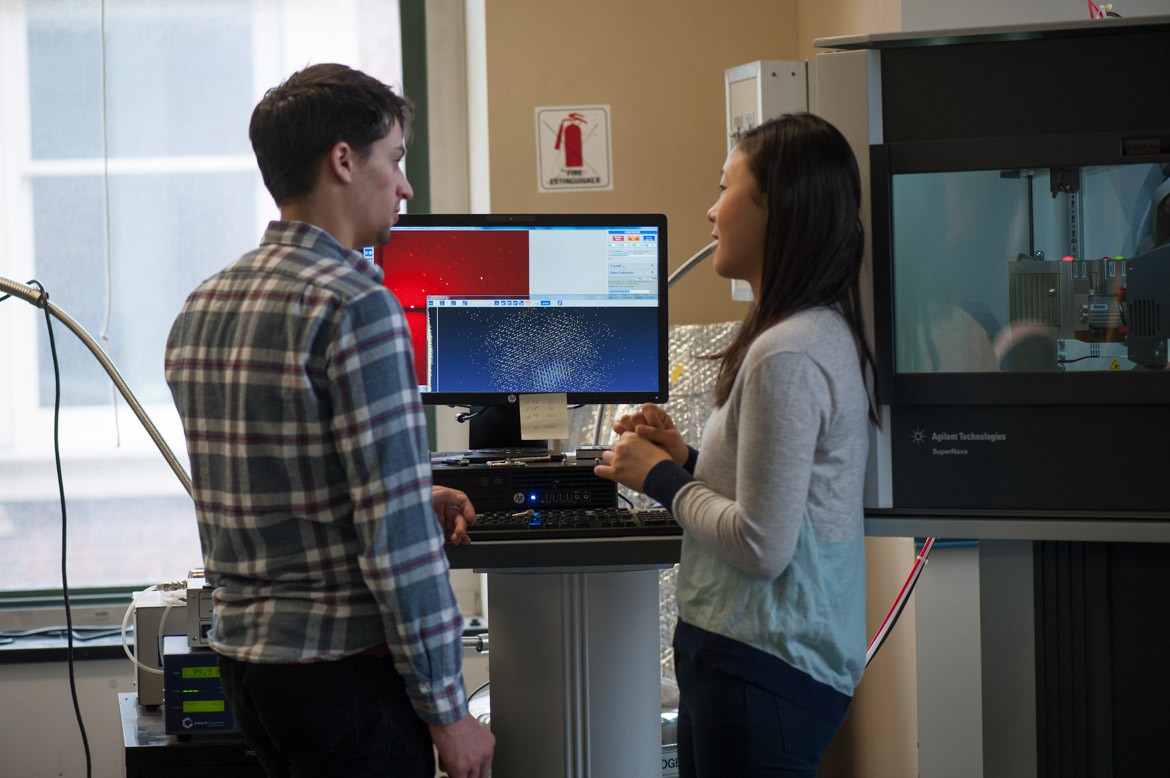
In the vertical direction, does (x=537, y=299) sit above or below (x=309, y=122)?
below

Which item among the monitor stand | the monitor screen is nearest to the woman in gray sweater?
the monitor screen

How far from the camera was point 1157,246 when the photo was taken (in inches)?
55.2

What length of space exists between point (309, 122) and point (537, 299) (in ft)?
2.66

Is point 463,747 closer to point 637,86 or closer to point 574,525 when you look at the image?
point 574,525

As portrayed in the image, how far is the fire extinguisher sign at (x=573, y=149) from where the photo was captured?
275cm

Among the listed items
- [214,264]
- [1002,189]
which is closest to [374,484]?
[1002,189]

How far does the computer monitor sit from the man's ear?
739mm

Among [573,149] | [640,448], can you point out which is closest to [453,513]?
[640,448]

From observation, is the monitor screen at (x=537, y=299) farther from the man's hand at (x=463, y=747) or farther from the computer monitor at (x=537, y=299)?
the man's hand at (x=463, y=747)

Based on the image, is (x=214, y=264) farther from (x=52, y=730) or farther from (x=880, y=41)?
(x=880, y=41)

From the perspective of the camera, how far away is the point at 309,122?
1.20 metres

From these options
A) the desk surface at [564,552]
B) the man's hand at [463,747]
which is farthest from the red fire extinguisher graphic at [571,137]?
the man's hand at [463,747]

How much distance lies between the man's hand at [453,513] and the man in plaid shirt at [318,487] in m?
0.43

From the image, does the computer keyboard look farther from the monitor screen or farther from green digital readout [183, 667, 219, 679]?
green digital readout [183, 667, 219, 679]
